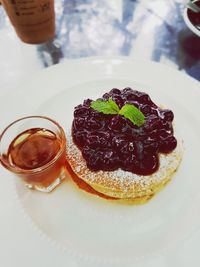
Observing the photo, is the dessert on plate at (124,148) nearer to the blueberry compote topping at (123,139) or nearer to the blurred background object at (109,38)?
the blueberry compote topping at (123,139)

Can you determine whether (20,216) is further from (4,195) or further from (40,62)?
(40,62)

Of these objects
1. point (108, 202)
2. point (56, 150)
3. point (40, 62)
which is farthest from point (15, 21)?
point (108, 202)

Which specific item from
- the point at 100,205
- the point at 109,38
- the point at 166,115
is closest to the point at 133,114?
the point at 166,115

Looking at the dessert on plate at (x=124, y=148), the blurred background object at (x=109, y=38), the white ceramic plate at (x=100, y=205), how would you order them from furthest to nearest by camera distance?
the blurred background object at (x=109, y=38) → the dessert on plate at (x=124, y=148) → the white ceramic plate at (x=100, y=205)

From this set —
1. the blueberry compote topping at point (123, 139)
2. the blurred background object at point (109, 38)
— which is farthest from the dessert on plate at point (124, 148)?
the blurred background object at point (109, 38)

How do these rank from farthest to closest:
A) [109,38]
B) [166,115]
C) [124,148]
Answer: [109,38] < [166,115] < [124,148]

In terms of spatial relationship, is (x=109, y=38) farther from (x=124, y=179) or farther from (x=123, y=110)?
(x=124, y=179)

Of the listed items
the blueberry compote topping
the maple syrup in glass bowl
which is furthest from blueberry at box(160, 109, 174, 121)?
the maple syrup in glass bowl
